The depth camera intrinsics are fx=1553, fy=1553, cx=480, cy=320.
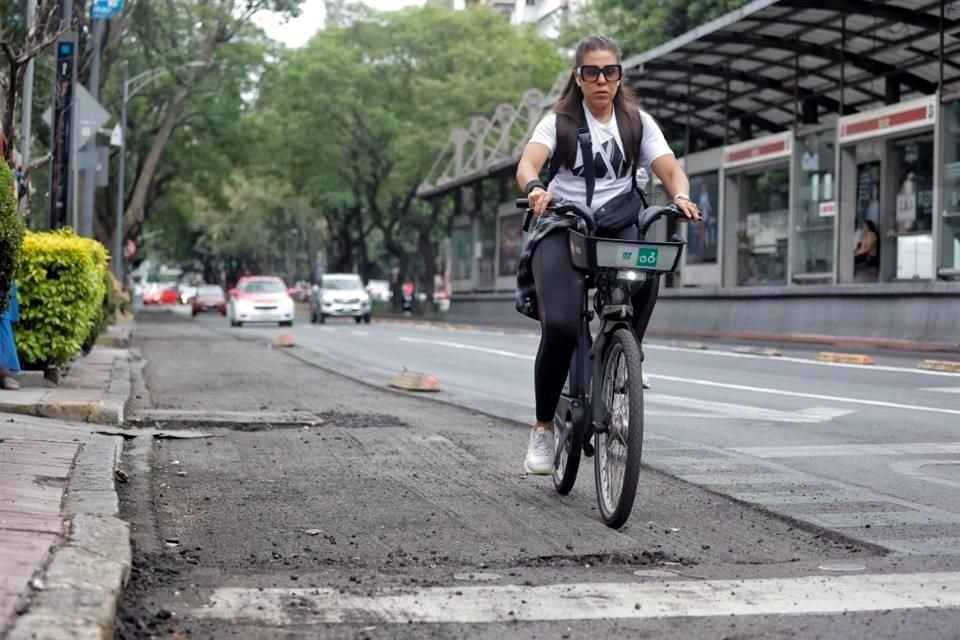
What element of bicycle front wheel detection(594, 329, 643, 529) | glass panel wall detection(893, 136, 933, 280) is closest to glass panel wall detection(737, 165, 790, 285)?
glass panel wall detection(893, 136, 933, 280)

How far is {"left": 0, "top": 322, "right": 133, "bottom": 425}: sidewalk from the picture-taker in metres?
9.41

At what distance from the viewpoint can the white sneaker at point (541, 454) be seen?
667cm

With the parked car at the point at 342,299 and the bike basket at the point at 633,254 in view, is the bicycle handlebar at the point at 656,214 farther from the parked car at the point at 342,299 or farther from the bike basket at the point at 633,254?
the parked car at the point at 342,299

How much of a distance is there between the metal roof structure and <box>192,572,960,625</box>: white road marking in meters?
19.0

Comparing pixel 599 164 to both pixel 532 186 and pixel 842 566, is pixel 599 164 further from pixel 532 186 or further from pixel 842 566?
pixel 842 566

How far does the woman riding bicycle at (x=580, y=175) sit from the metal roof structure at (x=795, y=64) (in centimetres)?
1716

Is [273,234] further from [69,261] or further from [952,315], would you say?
[69,261]

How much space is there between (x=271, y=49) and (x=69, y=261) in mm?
44043

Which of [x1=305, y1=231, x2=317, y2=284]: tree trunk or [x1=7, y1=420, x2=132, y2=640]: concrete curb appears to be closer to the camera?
[x1=7, y1=420, x2=132, y2=640]: concrete curb

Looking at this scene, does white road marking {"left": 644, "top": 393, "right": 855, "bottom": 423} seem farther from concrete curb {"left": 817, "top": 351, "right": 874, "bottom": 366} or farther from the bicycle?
concrete curb {"left": 817, "top": 351, "right": 874, "bottom": 366}

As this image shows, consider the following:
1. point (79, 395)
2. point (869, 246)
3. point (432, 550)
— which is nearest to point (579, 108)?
point (432, 550)

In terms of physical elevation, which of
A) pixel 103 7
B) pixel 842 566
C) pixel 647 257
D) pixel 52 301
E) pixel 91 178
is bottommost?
pixel 842 566

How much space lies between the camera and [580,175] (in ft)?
20.7

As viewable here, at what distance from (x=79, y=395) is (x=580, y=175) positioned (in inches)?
219
